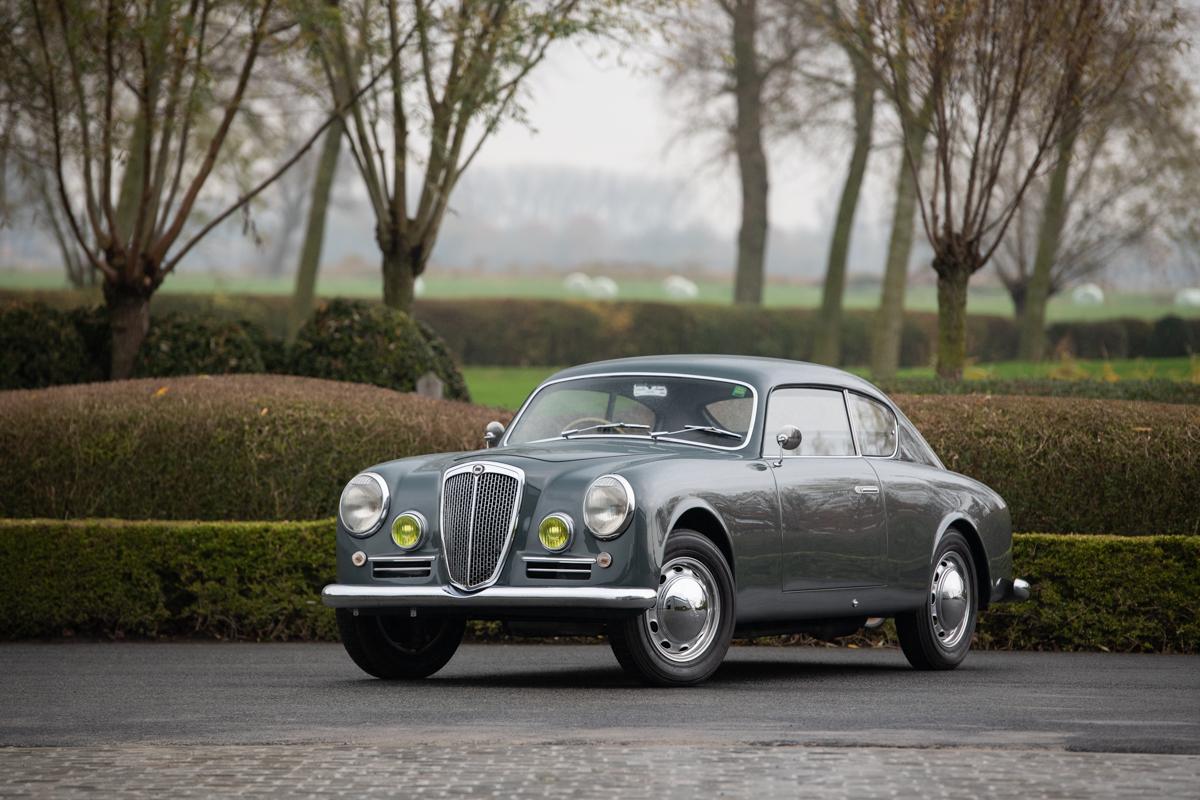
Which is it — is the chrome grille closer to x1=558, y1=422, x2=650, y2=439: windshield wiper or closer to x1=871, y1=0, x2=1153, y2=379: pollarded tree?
x1=558, y1=422, x2=650, y2=439: windshield wiper

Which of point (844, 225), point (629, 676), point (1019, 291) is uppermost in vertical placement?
point (844, 225)

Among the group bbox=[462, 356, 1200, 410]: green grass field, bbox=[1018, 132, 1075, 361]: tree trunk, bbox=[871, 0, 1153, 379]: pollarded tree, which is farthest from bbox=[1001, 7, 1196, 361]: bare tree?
bbox=[871, 0, 1153, 379]: pollarded tree

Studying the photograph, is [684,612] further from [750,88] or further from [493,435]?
[750,88]

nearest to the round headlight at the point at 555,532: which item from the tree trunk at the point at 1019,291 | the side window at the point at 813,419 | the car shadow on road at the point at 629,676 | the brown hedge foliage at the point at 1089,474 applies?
the car shadow on road at the point at 629,676

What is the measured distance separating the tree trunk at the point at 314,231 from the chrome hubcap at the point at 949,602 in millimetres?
20391

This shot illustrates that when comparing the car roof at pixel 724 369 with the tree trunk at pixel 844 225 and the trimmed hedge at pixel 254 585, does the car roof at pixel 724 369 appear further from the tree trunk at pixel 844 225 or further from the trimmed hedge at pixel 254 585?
the tree trunk at pixel 844 225

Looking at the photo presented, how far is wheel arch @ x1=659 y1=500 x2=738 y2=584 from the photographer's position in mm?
9047

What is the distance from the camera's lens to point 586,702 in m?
8.52

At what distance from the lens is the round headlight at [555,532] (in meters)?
8.76

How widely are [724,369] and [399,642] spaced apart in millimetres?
2343

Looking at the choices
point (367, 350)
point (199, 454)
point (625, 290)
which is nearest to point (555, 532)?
Result: point (199, 454)

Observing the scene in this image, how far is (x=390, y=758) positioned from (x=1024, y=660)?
6087 millimetres

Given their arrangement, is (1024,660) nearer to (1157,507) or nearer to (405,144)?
(1157,507)

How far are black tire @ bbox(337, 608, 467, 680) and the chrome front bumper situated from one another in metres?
0.32
